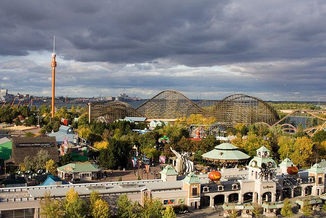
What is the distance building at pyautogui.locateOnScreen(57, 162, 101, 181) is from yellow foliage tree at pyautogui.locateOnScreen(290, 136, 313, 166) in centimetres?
2569

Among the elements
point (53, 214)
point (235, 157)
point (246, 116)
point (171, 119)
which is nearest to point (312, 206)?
point (235, 157)

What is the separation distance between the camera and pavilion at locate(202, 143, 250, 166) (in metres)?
45.6

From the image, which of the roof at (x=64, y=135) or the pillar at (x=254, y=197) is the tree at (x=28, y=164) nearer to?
the roof at (x=64, y=135)

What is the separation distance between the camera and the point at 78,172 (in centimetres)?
3828

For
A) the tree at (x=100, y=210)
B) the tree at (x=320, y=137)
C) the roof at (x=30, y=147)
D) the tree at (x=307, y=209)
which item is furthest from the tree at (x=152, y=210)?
the tree at (x=320, y=137)

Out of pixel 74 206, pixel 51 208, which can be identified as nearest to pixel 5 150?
pixel 51 208

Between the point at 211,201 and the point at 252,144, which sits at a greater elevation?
the point at 252,144

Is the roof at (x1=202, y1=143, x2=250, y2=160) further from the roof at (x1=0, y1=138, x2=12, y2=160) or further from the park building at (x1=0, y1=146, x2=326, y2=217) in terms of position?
the roof at (x1=0, y1=138, x2=12, y2=160)

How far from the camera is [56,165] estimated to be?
41.2 metres

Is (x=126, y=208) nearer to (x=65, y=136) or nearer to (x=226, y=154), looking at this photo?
(x=226, y=154)

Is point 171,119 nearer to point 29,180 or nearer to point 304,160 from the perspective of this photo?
point 304,160

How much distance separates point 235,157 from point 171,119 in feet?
166

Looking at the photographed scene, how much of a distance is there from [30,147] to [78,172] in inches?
363

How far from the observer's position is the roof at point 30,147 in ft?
139
